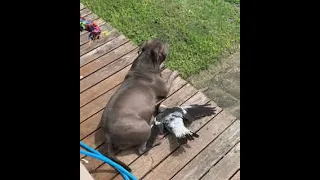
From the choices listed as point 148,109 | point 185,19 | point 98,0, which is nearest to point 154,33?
point 185,19

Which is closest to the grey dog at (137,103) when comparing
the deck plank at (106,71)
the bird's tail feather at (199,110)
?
the bird's tail feather at (199,110)

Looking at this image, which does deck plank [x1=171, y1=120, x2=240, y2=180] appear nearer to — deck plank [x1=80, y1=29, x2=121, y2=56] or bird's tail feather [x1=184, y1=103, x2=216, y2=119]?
bird's tail feather [x1=184, y1=103, x2=216, y2=119]

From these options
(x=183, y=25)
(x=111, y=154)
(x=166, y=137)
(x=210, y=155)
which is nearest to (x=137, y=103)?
(x=166, y=137)

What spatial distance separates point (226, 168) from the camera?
14.5 ft

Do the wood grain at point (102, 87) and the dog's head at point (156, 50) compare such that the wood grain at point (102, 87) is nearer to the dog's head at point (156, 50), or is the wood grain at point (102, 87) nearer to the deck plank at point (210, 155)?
the dog's head at point (156, 50)

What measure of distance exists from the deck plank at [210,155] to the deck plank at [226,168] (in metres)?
0.05

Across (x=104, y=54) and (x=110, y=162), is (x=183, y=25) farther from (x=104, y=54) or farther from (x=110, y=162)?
(x=110, y=162)

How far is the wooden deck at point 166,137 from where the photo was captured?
4.35 m

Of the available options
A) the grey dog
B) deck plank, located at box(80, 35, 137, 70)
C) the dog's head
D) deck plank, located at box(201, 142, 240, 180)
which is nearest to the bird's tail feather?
the grey dog

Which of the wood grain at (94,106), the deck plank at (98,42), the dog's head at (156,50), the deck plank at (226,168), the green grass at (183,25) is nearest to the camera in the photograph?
the deck plank at (226,168)

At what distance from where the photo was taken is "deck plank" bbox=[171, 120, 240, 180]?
4.33 metres
